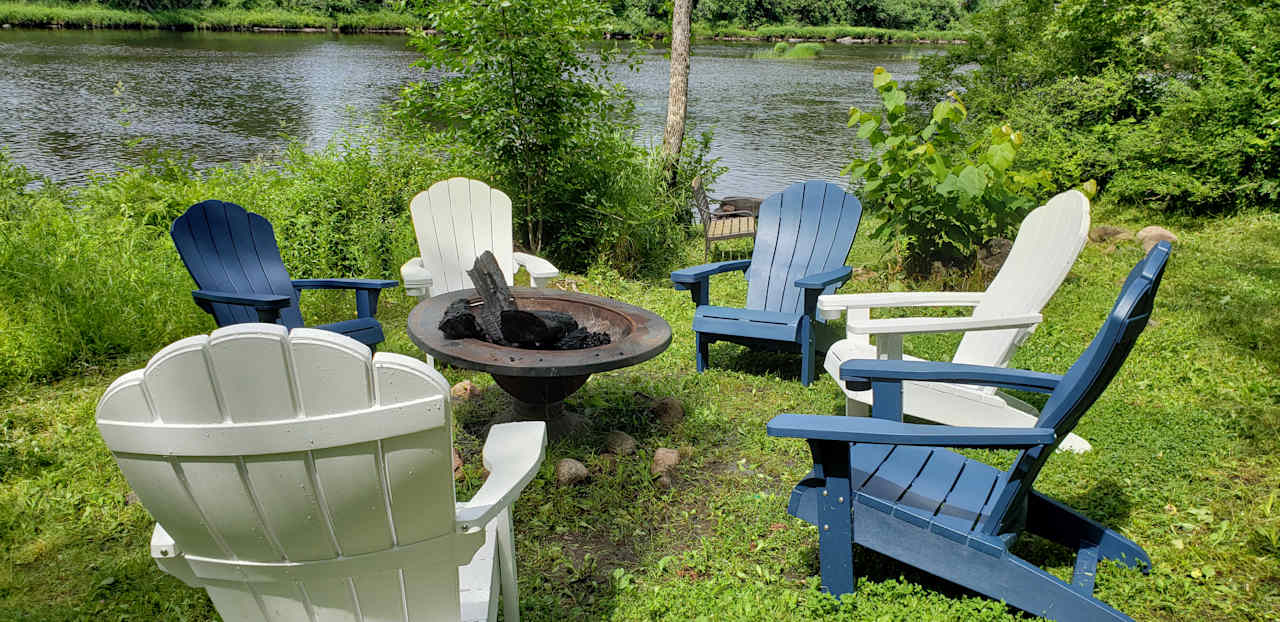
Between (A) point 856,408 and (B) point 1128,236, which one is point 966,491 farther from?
(B) point 1128,236

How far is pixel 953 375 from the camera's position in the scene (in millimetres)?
2256

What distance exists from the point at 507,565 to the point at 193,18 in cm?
3981

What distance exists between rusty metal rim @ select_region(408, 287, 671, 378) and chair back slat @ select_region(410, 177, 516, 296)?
3.17ft

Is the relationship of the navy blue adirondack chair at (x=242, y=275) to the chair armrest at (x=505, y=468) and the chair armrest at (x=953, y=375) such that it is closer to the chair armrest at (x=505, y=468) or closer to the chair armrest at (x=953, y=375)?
the chair armrest at (x=505, y=468)

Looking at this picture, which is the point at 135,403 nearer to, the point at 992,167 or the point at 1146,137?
the point at 992,167

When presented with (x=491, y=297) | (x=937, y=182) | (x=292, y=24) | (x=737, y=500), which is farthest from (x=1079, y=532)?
(x=292, y=24)

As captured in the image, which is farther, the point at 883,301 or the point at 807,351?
the point at 807,351

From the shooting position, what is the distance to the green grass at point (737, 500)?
2309 millimetres

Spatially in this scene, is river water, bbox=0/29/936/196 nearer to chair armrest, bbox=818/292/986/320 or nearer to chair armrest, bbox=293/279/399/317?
chair armrest, bbox=293/279/399/317

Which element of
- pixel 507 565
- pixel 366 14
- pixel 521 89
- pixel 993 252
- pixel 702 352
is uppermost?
pixel 366 14

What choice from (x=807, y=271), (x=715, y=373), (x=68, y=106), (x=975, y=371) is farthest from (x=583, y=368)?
(x=68, y=106)

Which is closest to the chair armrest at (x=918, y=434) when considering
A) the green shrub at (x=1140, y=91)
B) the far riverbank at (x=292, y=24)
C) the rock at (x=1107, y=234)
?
the rock at (x=1107, y=234)

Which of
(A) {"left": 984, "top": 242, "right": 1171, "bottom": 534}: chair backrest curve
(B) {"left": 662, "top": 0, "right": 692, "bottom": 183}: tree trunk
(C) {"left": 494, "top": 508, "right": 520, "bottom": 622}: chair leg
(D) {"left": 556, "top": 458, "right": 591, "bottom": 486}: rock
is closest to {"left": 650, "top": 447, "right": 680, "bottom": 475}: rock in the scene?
(D) {"left": 556, "top": 458, "right": 591, "bottom": 486}: rock

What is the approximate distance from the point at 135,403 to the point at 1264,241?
7.73 meters
